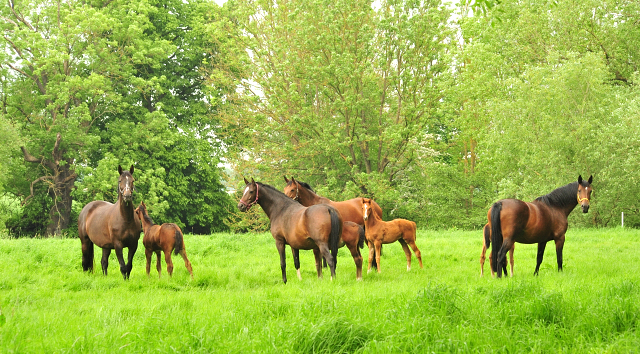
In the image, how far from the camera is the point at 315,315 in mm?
5418

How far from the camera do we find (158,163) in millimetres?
29594

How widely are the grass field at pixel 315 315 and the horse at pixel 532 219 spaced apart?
2.52 ft

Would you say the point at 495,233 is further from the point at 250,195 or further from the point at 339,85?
the point at 339,85

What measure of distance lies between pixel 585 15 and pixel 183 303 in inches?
1096

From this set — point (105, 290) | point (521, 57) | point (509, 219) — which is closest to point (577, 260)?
point (509, 219)

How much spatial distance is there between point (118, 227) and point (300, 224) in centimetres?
375

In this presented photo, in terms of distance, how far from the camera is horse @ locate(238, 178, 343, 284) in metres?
8.95

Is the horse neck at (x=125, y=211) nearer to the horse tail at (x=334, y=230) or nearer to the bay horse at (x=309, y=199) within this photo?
the bay horse at (x=309, y=199)

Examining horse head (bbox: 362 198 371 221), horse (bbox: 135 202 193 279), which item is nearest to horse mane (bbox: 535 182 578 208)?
horse head (bbox: 362 198 371 221)

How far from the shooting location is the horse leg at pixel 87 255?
1062 centimetres

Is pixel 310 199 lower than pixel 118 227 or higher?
higher

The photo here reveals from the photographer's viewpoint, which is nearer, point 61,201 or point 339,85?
point 339,85

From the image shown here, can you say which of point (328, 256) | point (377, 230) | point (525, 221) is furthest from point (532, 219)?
point (328, 256)

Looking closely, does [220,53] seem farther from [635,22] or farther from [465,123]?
[635,22]
